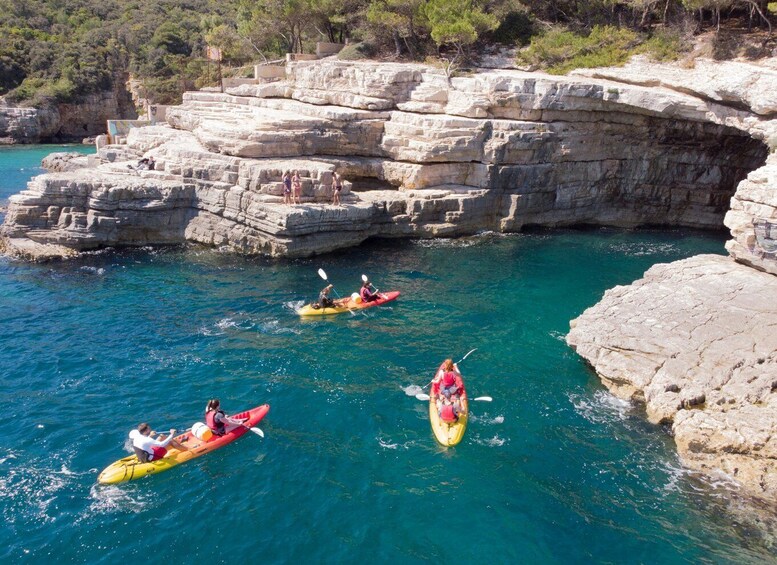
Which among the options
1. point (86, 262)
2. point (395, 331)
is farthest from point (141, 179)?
point (395, 331)

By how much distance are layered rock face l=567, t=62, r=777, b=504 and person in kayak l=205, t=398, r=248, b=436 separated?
915 centimetres

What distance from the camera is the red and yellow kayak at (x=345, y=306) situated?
1989cm

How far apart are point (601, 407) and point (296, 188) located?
47.5ft

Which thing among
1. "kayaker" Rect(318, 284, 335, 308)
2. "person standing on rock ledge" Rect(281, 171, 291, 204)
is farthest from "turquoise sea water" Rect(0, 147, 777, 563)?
"person standing on rock ledge" Rect(281, 171, 291, 204)

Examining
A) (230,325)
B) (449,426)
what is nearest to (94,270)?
(230,325)

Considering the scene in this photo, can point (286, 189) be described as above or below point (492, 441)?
above

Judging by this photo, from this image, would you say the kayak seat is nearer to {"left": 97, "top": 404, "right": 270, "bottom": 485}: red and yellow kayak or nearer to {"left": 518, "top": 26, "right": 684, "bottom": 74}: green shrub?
{"left": 97, "top": 404, "right": 270, "bottom": 485}: red and yellow kayak

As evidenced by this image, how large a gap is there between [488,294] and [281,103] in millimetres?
14559

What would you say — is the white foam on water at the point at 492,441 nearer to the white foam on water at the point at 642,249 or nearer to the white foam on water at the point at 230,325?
the white foam on water at the point at 230,325

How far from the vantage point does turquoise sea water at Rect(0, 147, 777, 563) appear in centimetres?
1090

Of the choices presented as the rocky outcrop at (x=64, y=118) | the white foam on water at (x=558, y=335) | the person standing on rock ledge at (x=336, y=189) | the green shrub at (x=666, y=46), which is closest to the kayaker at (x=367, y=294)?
the person standing on rock ledge at (x=336, y=189)

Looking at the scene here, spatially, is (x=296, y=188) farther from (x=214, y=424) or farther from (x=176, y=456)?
(x=176, y=456)

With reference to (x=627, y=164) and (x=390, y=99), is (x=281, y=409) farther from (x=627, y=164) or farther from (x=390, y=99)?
(x=627, y=164)

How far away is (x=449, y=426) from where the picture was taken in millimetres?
13789
